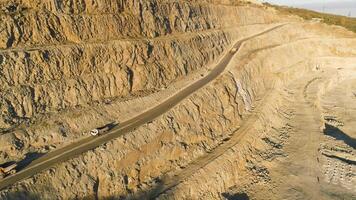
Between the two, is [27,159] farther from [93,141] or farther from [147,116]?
[147,116]

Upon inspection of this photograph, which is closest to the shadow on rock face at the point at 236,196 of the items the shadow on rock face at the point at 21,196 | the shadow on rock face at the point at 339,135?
the shadow on rock face at the point at 21,196

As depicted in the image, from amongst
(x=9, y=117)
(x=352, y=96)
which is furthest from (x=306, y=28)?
(x=9, y=117)

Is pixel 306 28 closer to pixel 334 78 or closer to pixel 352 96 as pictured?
pixel 334 78

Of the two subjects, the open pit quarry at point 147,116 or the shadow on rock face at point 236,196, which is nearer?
the open pit quarry at point 147,116

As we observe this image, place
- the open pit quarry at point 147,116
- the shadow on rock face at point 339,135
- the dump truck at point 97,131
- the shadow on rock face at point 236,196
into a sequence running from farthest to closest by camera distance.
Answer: the shadow on rock face at point 339,135 → the shadow on rock face at point 236,196 → the dump truck at point 97,131 → the open pit quarry at point 147,116

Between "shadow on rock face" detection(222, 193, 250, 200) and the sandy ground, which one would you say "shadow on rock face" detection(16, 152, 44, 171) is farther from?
the sandy ground

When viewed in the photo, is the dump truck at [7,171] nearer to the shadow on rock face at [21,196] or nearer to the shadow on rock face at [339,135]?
the shadow on rock face at [21,196]
